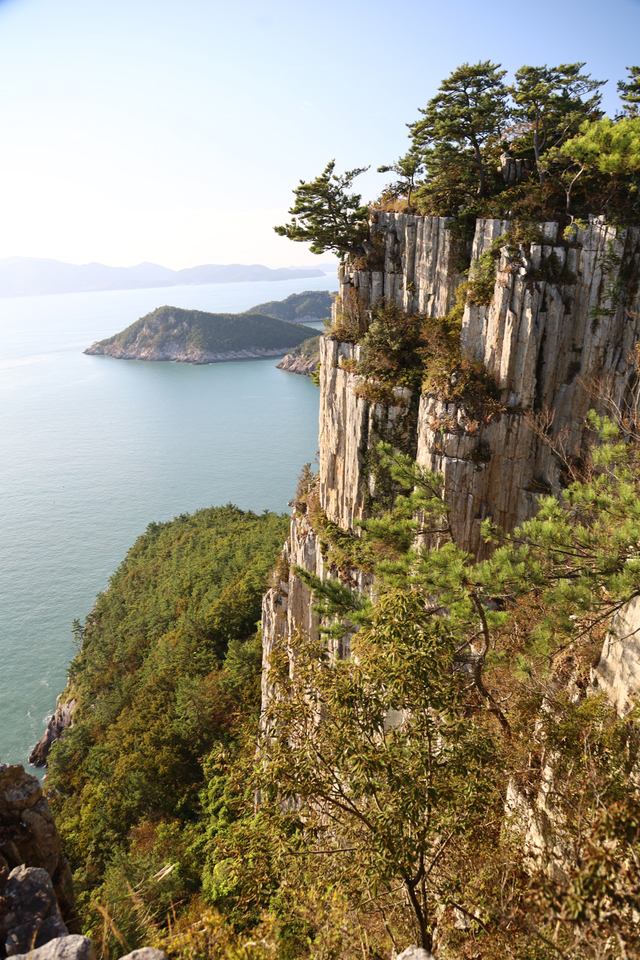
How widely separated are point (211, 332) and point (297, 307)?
46528 mm

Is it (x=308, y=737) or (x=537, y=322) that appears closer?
(x=308, y=737)

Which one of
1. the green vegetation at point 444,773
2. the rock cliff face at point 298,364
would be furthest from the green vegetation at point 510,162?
the rock cliff face at point 298,364

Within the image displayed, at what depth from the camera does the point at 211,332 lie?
115 meters

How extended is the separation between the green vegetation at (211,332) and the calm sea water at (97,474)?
53.0 feet

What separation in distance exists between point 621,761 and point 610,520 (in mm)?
3021

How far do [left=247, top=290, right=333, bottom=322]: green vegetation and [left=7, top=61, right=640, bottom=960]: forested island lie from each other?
13511 cm

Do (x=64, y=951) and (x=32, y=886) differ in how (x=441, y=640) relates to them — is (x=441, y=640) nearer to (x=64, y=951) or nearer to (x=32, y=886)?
(x=64, y=951)

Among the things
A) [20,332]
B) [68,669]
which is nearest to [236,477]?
[68,669]

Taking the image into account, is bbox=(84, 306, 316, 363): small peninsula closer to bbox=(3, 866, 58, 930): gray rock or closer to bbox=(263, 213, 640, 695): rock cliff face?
bbox=(263, 213, 640, 695): rock cliff face

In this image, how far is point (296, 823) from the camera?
471 cm

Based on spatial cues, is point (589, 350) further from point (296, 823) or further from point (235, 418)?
point (235, 418)

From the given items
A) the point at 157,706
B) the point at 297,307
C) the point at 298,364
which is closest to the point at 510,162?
the point at 157,706

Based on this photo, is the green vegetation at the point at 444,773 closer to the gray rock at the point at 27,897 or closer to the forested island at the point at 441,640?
the forested island at the point at 441,640

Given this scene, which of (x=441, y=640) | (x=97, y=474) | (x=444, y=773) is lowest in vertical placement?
(x=97, y=474)
